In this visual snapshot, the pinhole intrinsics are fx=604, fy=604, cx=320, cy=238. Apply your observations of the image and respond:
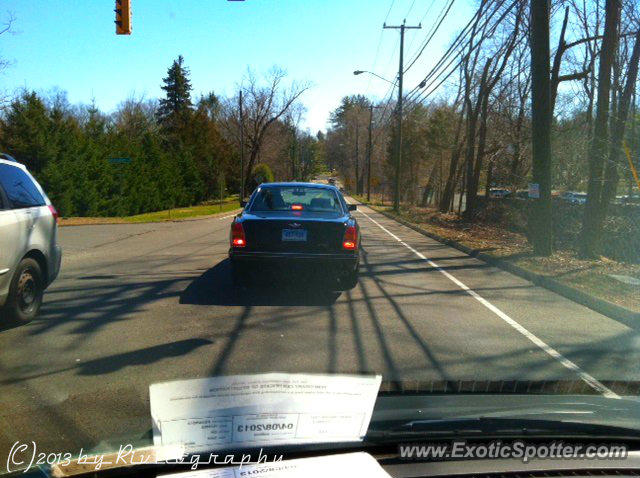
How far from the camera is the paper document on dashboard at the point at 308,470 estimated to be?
8.17ft

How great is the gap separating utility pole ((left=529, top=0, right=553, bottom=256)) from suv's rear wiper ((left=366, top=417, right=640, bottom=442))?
12047 millimetres

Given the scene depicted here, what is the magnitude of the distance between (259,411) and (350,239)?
19.7ft

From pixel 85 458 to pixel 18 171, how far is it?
5415mm

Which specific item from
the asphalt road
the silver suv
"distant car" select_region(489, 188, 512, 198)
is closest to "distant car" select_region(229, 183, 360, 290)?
the asphalt road

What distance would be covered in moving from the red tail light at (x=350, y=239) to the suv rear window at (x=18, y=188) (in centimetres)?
413

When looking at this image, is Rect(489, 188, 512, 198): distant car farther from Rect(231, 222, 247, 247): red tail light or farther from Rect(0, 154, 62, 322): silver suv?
Rect(0, 154, 62, 322): silver suv

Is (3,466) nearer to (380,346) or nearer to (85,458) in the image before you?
(85,458)

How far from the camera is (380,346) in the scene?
6.40 metres

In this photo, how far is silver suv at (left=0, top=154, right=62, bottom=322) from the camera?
6605mm

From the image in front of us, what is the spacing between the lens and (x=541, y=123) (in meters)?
14.2

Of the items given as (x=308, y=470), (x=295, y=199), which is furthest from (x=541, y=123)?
(x=308, y=470)

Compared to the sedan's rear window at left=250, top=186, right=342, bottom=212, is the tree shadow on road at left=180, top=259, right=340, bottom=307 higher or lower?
lower

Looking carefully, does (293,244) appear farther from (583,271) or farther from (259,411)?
(583,271)

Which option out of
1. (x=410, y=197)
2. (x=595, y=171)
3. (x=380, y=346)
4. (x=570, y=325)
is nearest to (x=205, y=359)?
(x=380, y=346)
